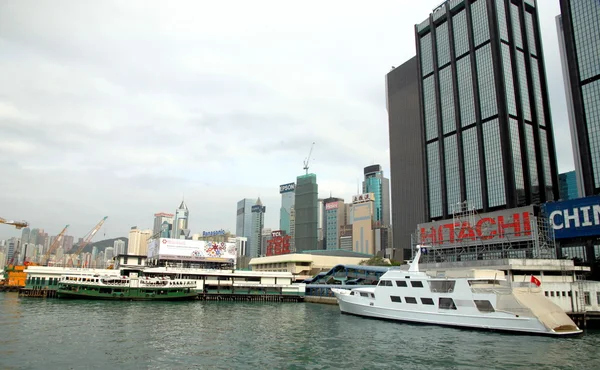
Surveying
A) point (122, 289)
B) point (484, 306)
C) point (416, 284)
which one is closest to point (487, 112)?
point (416, 284)

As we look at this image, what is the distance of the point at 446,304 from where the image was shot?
47.2 meters

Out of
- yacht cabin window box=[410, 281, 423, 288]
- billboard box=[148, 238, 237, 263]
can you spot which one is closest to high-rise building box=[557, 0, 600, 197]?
yacht cabin window box=[410, 281, 423, 288]

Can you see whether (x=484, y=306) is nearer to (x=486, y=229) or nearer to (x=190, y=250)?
(x=486, y=229)

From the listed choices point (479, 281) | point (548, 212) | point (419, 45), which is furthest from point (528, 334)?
point (419, 45)

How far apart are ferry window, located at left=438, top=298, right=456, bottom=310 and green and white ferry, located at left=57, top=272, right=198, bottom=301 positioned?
59.4m

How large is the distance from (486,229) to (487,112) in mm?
34065

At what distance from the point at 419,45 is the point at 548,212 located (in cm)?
7774

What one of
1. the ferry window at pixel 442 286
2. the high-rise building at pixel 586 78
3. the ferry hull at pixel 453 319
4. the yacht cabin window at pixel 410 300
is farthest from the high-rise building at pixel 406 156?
the ferry window at pixel 442 286

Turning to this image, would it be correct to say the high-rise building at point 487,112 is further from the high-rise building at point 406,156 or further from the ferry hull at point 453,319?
the ferry hull at point 453,319

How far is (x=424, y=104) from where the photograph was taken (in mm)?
138875

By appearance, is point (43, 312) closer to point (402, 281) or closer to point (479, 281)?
point (402, 281)

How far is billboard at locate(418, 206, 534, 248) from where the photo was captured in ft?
308

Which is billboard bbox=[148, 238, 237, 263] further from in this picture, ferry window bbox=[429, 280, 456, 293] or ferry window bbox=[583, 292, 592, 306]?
ferry window bbox=[583, 292, 592, 306]

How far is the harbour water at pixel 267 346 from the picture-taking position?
2859 centimetres
